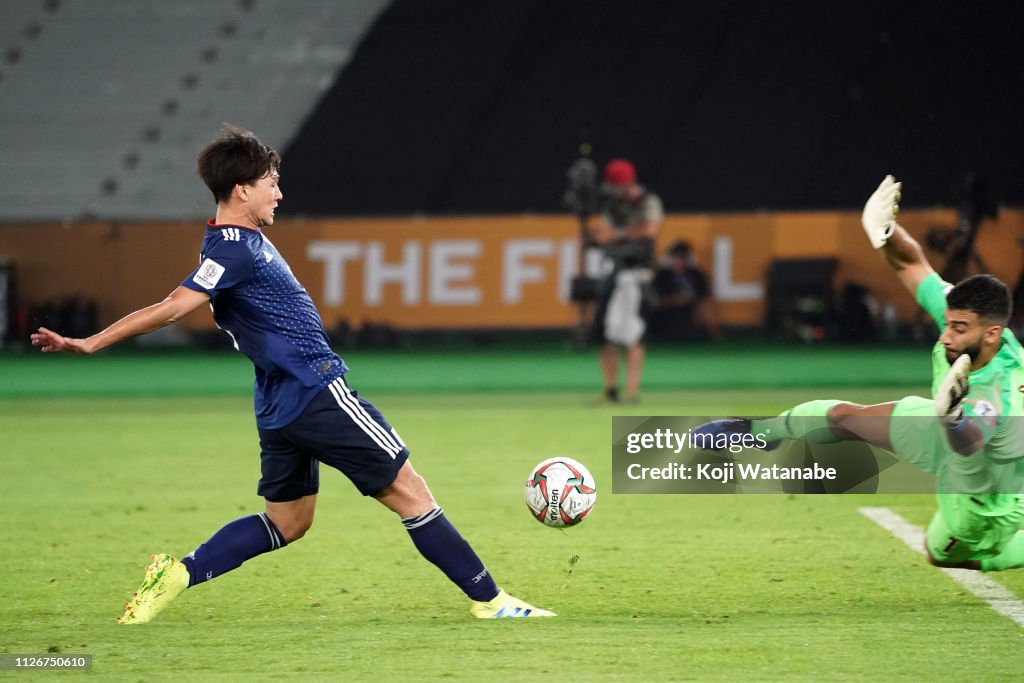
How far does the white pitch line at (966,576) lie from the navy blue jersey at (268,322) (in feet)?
8.92

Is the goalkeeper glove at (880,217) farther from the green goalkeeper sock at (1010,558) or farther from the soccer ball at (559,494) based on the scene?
the soccer ball at (559,494)

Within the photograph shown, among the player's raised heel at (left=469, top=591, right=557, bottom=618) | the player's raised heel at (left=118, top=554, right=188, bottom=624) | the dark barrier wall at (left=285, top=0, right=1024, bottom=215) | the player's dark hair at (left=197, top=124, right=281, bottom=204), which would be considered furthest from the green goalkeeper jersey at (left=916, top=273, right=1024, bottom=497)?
the dark barrier wall at (left=285, top=0, right=1024, bottom=215)

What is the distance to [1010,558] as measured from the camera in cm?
588

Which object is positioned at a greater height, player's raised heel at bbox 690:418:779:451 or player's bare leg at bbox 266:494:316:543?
player's raised heel at bbox 690:418:779:451

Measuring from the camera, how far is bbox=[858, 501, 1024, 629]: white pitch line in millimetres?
5680

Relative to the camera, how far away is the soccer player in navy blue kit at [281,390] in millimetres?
5293

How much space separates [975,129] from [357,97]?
416 inches

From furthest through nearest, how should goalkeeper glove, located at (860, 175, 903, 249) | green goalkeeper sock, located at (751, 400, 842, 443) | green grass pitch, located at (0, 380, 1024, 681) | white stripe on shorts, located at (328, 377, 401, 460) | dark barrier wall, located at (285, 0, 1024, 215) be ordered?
dark barrier wall, located at (285, 0, 1024, 215), green goalkeeper sock, located at (751, 400, 842, 443), goalkeeper glove, located at (860, 175, 903, 249), white stripe on shorts, located at (328, 377, 401, 460), green grass pitch, located at (0, 380, 1024, 681)

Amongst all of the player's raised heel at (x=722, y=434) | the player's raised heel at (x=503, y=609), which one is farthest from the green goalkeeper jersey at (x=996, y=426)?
the player's raised heel at (x=503, y=609)

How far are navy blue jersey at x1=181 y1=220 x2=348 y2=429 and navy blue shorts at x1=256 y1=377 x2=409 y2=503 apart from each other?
0.05m

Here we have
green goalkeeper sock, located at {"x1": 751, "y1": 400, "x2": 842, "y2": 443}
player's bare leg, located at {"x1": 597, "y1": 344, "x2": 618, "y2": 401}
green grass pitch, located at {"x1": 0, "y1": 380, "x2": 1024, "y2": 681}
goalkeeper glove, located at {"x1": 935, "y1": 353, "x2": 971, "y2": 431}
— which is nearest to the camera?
green grass pitch, located at {"x1": 0, "y1": 380, "x2": 1024, "y2": 681}

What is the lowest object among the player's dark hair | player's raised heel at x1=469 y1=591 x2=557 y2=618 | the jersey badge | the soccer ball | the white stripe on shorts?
player's raised heel at x1=469 y1=591 x2=557 y2=618

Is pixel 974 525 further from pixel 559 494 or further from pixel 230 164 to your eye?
pixel 230 164

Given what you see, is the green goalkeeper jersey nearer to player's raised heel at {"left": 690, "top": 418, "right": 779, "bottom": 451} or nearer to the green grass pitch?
the green grass pitch
